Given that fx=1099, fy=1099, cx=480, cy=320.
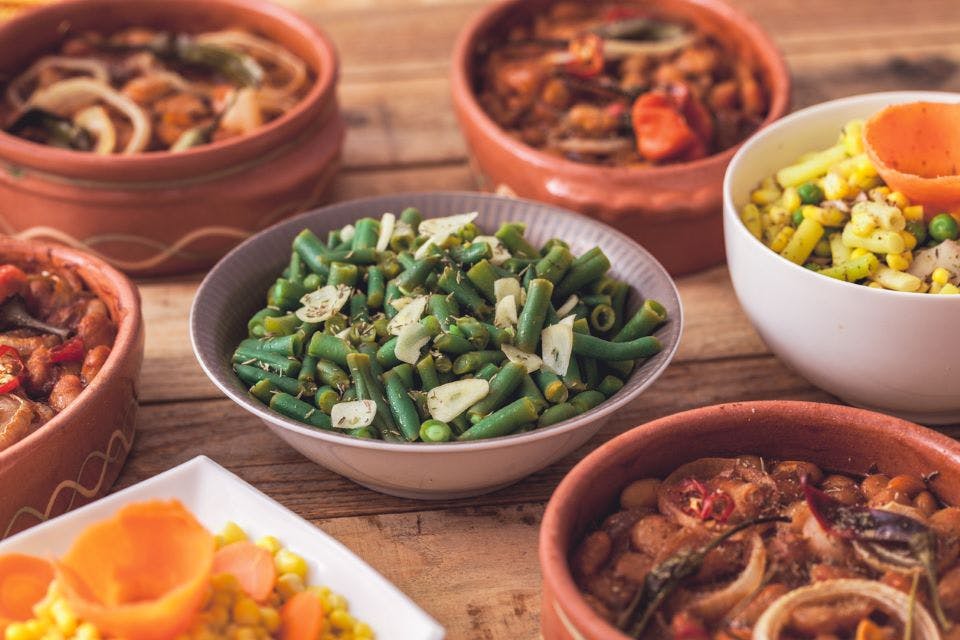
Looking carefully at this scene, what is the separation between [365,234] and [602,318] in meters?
0.48

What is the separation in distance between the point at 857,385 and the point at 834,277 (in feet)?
0.64

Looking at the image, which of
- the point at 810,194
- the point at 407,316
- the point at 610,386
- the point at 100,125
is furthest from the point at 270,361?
the point at 810,194

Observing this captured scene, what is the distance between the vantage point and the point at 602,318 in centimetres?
199

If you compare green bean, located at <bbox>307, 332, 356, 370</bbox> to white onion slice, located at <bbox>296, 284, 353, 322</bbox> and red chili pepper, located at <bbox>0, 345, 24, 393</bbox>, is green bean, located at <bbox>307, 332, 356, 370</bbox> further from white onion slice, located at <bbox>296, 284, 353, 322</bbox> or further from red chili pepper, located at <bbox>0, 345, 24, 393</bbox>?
red chili pepper, located at <bbox>0, 345, 24, 393</bbox>

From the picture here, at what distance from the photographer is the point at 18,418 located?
173cm

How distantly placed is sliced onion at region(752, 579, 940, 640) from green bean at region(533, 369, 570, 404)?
0.52m

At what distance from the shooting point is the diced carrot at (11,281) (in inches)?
77.7

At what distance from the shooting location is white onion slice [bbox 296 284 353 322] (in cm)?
192

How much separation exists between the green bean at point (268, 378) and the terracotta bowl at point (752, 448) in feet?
1.73

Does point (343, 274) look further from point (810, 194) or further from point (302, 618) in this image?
point (810, 194)

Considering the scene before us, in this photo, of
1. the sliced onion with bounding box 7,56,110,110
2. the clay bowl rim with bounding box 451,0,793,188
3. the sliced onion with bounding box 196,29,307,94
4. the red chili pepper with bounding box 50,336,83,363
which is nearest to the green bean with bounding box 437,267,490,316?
the clay bowl rim with bounding box 451,0,793,188

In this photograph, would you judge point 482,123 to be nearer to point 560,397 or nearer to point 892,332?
point 560,397

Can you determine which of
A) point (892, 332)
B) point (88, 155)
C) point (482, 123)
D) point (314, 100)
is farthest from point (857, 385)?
point (88, 155)

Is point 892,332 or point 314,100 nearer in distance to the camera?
point 892,332
